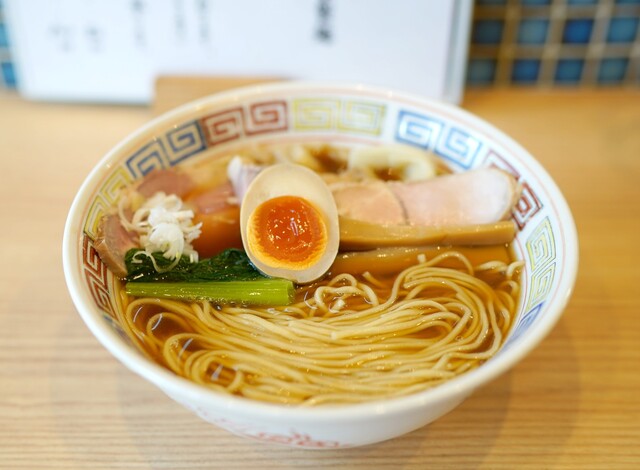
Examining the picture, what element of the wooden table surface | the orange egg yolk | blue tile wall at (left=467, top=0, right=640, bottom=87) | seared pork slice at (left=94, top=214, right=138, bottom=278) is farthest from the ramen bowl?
blue tile wall at (left=467, top=0, right=640, bottom=87)

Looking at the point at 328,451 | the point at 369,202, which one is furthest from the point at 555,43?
the point at 328,451

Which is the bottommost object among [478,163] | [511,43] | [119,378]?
[119,378]

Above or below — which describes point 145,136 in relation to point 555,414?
above

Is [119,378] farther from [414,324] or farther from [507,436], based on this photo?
[507,436]

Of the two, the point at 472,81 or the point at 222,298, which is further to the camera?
the point at 472,81

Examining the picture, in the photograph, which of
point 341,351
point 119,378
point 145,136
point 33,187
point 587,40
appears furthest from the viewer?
point 587,40

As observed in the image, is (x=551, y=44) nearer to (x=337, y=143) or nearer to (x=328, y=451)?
(x=337, y=143)

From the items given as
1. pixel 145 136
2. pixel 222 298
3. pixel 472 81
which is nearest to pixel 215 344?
pixel 222 298
